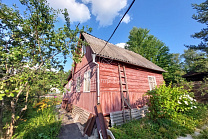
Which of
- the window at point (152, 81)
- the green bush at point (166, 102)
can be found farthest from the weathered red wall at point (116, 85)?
the green bush at point (166, 102)

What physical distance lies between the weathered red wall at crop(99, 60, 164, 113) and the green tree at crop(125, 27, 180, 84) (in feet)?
39.9

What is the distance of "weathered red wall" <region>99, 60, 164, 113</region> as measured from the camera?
15.4ft

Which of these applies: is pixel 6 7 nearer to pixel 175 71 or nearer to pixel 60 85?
pixel 60 85

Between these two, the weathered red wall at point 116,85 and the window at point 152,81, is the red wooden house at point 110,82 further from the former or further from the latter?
the window at point 152,81

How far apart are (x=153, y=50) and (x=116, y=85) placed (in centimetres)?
1653

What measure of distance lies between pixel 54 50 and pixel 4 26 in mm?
2105

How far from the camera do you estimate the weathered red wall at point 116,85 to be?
469 cm

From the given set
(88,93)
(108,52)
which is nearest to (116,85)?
(88,93)

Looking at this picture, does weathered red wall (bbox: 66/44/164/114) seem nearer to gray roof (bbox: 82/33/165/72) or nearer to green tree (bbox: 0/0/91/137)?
gray roof (bbox: 82/33/165/72)

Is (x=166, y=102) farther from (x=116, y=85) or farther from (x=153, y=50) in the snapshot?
(x=153, y=50)

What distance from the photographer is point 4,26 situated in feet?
11.6

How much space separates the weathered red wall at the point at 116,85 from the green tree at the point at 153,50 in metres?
12.2

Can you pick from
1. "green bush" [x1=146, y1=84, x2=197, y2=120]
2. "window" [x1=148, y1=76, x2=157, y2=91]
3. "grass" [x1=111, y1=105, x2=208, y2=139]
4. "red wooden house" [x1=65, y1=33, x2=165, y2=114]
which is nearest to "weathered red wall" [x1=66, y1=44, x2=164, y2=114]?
"red wooden house" [x1=65, y1=33, x2=165, y2=114]

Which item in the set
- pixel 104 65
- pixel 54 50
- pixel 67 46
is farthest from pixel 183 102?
pixel 54 50
